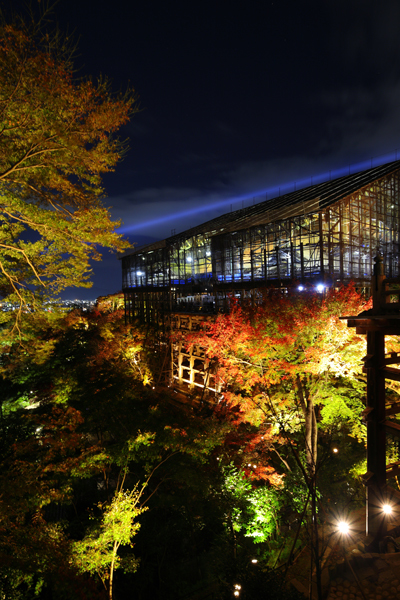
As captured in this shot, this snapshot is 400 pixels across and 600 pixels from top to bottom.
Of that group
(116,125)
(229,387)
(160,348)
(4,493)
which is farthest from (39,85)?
(160,348)

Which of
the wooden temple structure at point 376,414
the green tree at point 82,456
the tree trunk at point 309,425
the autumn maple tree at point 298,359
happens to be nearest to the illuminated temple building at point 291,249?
the autumn maple tree at point 298,359

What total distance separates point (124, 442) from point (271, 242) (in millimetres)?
13408

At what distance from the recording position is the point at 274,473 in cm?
1004

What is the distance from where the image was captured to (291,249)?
16.4 meters

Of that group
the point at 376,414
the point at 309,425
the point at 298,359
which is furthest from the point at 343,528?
the point at 298,359

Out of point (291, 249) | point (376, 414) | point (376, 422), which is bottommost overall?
point (376, 422)

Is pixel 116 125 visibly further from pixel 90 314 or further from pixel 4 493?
pixel 90 314

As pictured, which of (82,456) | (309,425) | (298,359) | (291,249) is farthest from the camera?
(291,249)

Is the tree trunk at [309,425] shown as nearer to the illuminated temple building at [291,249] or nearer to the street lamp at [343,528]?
the street lamp at [343,528]

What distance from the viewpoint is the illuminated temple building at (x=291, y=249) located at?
16.2 m

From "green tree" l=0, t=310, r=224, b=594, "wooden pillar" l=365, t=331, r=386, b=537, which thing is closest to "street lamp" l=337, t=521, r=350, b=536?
"wooden pillar" l=365, t=331, r=386, b=537

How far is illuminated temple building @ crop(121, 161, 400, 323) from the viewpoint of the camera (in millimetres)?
16234

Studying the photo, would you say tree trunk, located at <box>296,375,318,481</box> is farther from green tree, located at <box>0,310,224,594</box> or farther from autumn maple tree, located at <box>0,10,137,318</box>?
autumn maple tree, located at <box>0,10,137,318</box>

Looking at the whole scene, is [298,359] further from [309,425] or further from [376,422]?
[376,422]
